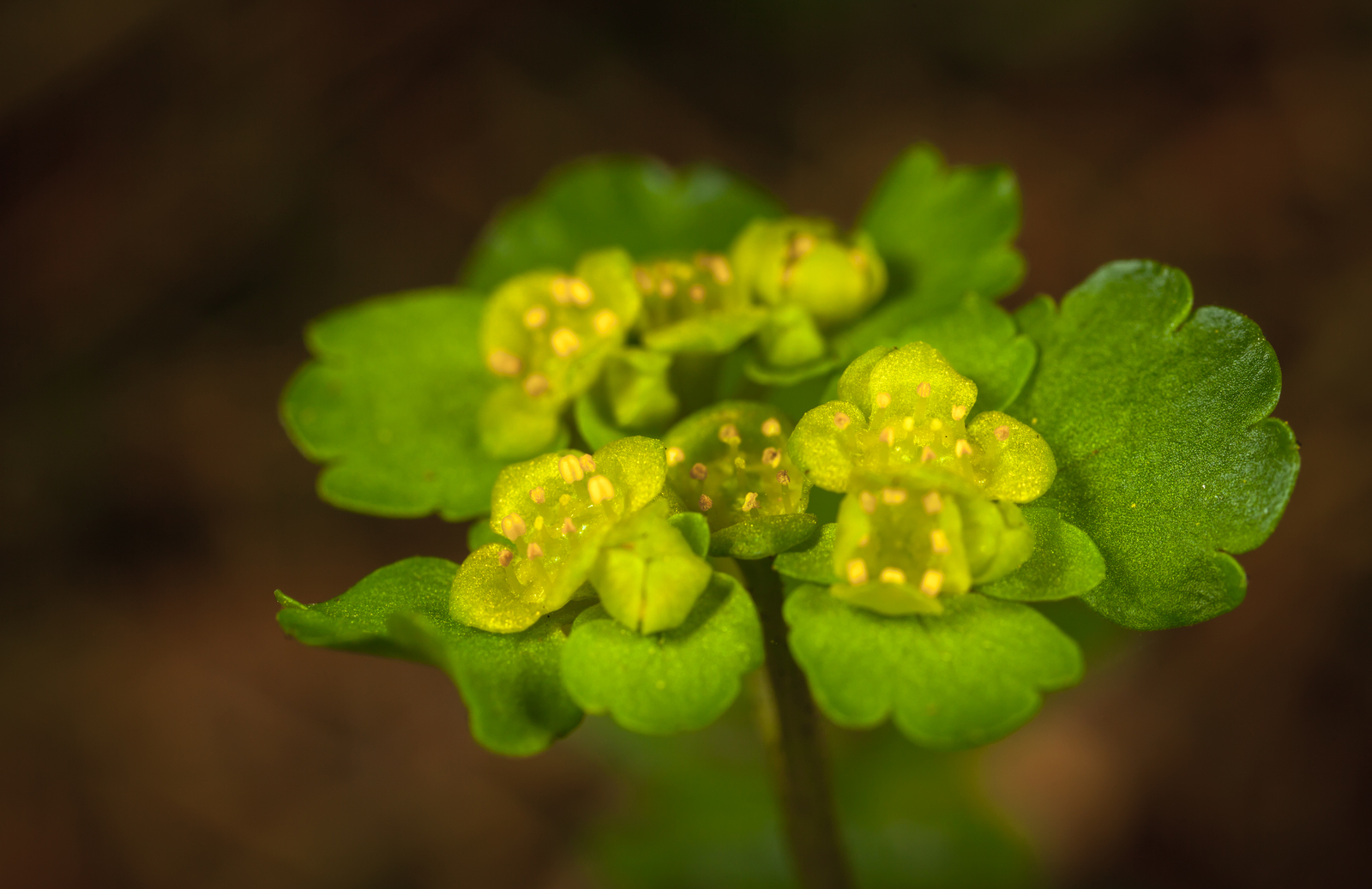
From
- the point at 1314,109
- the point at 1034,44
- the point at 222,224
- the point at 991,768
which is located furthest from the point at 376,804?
the point at 1314,109

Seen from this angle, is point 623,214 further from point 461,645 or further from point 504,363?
point 461,645

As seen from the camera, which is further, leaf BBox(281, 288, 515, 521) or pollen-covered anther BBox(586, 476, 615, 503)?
leaf BBox(281, 288, 515, 521)

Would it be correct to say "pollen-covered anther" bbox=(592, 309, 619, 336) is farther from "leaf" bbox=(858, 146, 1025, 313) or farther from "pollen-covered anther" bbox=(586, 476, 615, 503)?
"leaf" bbox=(858, 146, 1025, 313)

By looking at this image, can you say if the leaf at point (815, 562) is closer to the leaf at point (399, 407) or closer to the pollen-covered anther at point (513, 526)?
the pollen-covered anther at point (513, 526)

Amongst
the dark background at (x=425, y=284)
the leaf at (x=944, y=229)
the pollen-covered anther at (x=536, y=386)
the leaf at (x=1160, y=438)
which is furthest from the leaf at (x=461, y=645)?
the dark background at (x=425, y=284)

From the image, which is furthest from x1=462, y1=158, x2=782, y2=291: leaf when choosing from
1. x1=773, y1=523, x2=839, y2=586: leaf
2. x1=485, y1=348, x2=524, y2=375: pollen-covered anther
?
x1=773, y1=523, x2=839, y2=586: leaf

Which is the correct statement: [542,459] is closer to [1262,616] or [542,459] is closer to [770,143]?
[1262,616]
